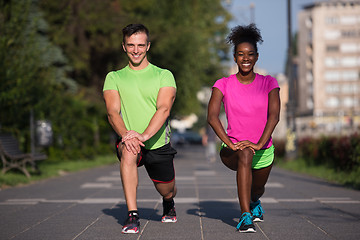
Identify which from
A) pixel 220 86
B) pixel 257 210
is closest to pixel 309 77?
pixel 257 210

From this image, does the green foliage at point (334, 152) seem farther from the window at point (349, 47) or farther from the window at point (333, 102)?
the window at point (349, 47)

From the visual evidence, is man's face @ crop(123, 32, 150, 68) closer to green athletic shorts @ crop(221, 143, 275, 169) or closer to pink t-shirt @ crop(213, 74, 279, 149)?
pink t-shirt @ crop(213, 74, 279, 149)

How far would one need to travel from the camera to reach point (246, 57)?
588 cm

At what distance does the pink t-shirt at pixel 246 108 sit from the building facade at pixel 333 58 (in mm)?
98200

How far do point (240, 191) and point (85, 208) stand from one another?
3149 millimetres

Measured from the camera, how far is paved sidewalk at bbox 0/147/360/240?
18.7 feet

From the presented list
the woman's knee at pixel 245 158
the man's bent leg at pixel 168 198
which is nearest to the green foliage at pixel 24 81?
the man's bent leg at pixel 168 198

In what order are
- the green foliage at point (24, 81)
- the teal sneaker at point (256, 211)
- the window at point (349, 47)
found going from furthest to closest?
the window at point (349, 47) < the green foliage at point (24, 81) < the teal sneaker at point (256, 211)

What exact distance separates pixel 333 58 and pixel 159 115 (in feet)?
338

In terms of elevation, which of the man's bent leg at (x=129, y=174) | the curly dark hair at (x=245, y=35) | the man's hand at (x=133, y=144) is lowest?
the man's bent leg at (x=129, y=174)

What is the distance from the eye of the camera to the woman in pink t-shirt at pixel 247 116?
18.5ft

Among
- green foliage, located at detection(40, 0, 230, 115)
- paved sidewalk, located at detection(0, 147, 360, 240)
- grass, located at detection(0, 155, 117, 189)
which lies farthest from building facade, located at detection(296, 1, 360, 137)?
paved sidewalk, located at detection(0, 147, 360, 240)

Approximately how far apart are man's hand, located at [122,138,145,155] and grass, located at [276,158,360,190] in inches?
258

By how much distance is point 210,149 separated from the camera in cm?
2477
